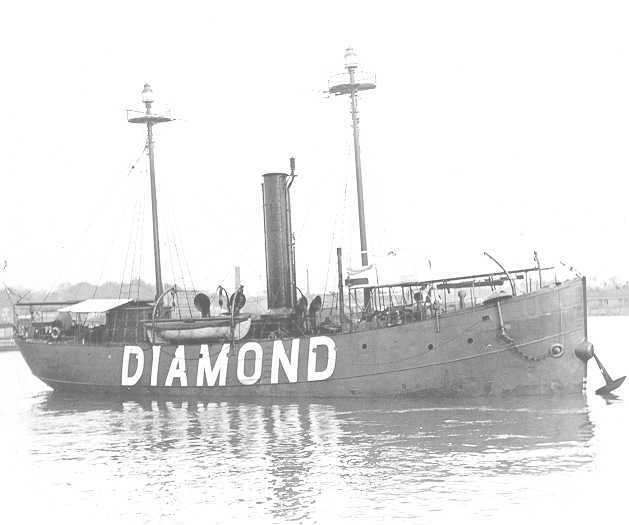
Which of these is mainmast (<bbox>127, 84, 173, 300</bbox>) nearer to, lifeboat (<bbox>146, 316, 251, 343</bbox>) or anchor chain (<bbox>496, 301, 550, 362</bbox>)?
lifeboat (<bbox>146, 316, 251, 343</bbox>)

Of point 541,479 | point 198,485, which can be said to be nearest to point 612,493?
point 541,479

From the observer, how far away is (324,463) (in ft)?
50.0

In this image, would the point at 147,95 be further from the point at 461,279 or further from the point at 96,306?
the point at 461,279

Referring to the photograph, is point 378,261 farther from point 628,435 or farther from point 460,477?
point 460,477

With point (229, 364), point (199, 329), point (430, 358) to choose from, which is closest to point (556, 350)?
point (430, 358)

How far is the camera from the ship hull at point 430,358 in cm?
2098

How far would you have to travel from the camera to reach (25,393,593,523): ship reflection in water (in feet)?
42.0

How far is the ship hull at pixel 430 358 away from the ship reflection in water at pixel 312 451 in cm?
58

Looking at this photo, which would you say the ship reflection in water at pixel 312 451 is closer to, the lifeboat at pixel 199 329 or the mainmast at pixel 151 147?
the lifeboat at pixel 199 329

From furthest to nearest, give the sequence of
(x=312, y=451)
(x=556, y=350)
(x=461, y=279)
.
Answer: (x=461, y=279), (x=556, y=350), (x=312, y=451)

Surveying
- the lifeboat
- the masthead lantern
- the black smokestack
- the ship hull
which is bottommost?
the ship hull

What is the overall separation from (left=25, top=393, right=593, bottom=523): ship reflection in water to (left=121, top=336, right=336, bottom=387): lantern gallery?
2.80 ft

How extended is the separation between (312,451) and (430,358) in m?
5.81

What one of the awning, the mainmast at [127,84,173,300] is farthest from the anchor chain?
the mainmast at [127,84,173,300]
